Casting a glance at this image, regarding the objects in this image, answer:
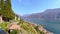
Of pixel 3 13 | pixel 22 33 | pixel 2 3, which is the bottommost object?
pixel 22 33

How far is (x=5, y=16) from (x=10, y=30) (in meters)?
17.2

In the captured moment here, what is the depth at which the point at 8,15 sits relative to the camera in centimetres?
3962

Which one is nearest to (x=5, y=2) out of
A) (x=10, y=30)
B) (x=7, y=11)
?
(x=7, y=11)

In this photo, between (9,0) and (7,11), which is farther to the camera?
(9,0)

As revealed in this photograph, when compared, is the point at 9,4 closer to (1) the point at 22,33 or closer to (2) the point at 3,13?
(2) the point at 3,13

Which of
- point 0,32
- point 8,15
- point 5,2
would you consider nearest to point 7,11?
point 8,15

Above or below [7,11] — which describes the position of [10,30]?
below

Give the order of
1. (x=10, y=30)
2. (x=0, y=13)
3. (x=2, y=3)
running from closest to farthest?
1. (x=10, y=30)
2. (x=0, y=13)
3. (x=2, y=3)

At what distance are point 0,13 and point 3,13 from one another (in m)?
0.81

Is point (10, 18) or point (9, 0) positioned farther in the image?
point (9, 0)

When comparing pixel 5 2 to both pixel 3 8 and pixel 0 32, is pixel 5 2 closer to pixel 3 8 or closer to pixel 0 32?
pixel 3 8

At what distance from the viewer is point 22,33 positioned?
22109 mm

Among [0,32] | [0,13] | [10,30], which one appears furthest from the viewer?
[0,13]

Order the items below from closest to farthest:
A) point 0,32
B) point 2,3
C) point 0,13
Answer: point 0,32
point 0,13
point 2,3
